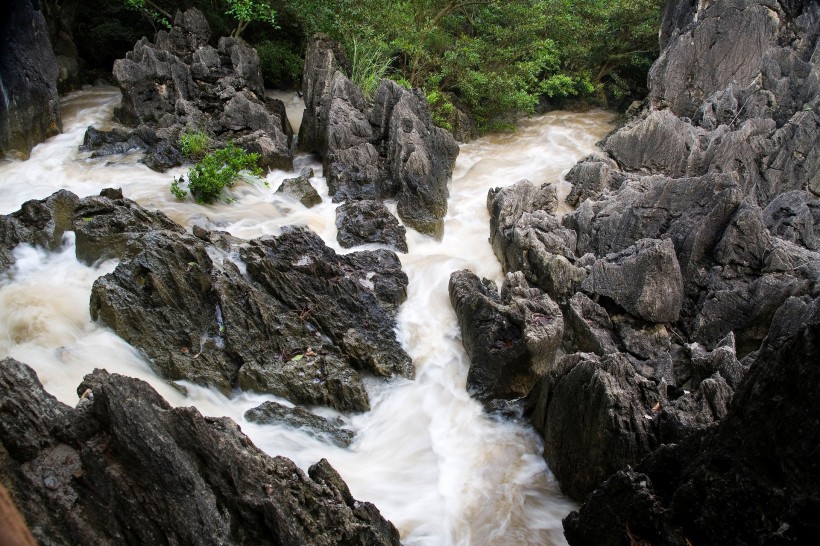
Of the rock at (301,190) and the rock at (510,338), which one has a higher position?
the rock at (301,190)

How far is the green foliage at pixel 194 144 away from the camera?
486 inches

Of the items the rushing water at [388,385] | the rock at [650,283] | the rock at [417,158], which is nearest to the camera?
the rushing water at [388,385]

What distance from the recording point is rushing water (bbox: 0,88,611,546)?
5.85 m

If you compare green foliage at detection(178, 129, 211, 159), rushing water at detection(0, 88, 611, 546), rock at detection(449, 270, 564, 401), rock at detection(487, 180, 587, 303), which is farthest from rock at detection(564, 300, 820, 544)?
green foliage at detection(178, 129, 211, 159)

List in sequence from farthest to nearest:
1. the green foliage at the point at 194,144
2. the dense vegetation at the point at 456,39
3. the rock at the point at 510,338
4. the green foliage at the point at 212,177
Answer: the dense vegetation at the point at 456,39 < the green foliage at the point at 194,144 < the green foliage at the point at 212,177 < the rock at the point at 510,338

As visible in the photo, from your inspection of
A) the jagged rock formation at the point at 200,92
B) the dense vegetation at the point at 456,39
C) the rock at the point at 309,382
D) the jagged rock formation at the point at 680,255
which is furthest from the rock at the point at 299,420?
the dense vegetation at the point at 456,39

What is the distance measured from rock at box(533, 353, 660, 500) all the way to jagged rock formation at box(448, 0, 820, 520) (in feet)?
0.05

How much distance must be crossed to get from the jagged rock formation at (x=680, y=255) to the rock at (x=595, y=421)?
0.02 meters

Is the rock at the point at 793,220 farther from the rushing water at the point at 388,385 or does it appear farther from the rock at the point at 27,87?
the rock at the point at 27,87

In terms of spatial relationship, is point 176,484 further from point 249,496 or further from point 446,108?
point 446,108

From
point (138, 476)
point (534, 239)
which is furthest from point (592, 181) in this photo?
point (138, 476)

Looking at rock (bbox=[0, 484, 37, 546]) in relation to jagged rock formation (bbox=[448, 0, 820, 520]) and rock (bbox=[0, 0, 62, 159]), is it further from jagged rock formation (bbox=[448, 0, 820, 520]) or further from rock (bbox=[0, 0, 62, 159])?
rock (bbox=[0, 0, 62, 159])

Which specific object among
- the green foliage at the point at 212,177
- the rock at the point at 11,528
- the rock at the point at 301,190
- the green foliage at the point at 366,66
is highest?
the green foliage at the point at 366,66

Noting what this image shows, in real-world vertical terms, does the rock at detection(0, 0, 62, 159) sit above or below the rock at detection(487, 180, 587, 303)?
above
